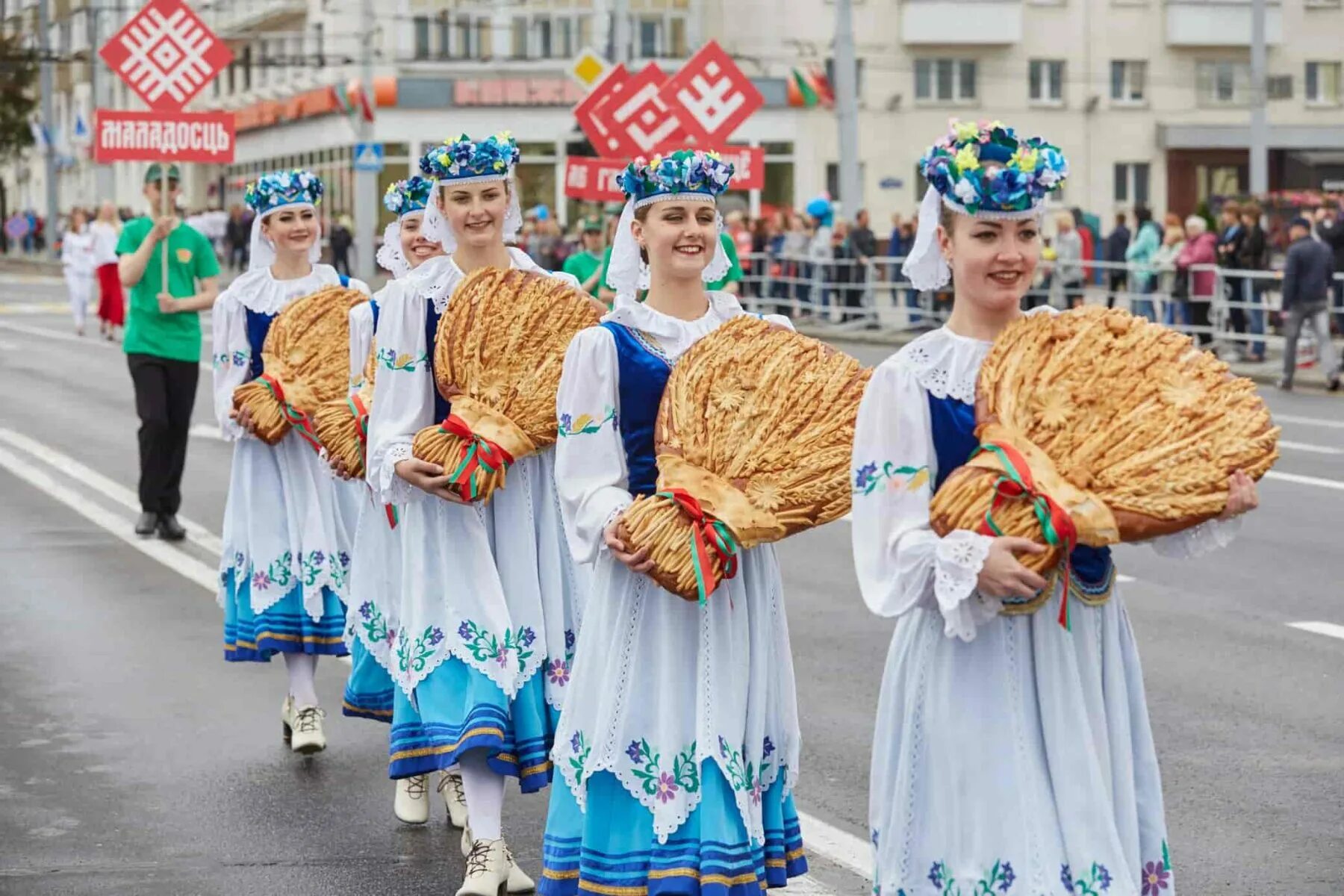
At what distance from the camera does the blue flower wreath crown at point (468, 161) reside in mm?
6996

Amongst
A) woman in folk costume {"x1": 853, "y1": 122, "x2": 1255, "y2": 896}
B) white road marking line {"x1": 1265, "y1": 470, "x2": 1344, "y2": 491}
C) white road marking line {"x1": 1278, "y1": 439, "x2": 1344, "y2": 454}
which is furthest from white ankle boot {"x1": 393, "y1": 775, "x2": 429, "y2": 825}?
white road marking line {"x1": 1278, "y1": 439, "x2": 1344, "y2": 454}

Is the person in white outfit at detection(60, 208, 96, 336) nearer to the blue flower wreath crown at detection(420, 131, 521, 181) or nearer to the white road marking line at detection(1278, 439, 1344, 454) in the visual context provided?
the white road marking line at detection(1278, 439, 1344, 454)

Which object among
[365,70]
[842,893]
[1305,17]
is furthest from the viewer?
[1305,17]

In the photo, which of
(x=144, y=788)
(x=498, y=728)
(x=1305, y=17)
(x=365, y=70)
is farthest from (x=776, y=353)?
(x=1305, y=17)

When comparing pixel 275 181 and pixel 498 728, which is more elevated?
pixel 275 181

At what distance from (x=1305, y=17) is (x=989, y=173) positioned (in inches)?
2634

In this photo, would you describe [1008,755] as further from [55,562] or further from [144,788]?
[55,562]

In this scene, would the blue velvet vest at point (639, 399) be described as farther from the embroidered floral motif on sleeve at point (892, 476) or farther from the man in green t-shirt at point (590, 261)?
the man in green t-shirt at point (590, 261)

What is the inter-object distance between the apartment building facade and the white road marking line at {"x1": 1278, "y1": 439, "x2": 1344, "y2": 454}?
44034 millimetres

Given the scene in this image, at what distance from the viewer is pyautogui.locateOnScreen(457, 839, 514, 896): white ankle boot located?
648 centimetres

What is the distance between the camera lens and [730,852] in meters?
5.50

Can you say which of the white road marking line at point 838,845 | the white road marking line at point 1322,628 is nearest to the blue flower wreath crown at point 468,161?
the white road marking line at point 838,845

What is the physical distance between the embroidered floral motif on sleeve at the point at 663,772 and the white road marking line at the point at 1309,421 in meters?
15.0

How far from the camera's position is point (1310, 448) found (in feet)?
60.7
